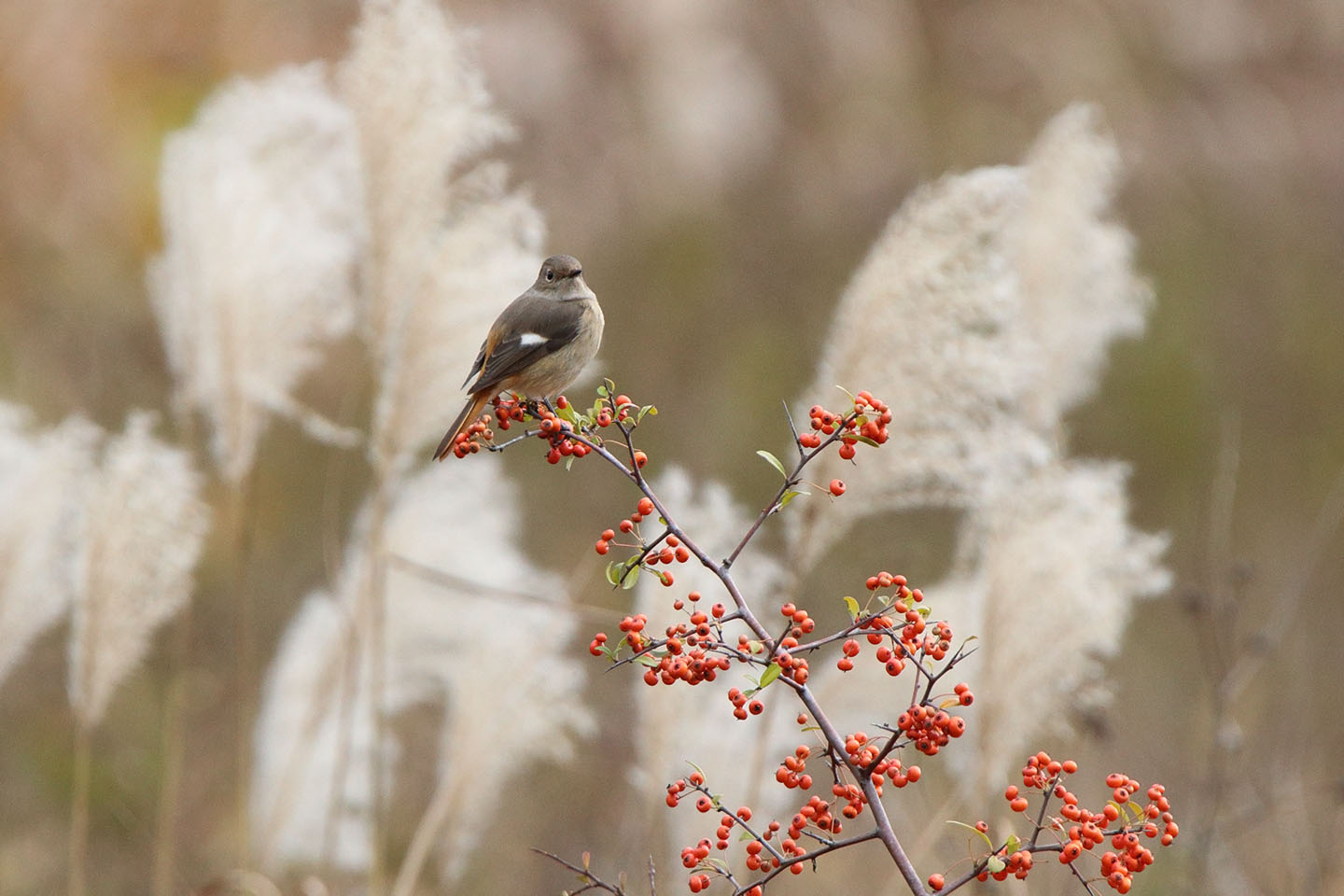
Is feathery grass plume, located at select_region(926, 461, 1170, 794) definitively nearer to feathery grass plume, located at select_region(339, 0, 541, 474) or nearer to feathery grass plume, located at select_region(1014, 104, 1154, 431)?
feathery grass plume, located at select_region(1014, 104, 1154, 431)

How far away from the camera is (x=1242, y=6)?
984cm

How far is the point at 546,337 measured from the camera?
2.22m

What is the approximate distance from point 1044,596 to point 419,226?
1.72 metres

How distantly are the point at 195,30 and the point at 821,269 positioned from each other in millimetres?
4226

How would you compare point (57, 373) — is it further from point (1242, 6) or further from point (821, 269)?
point (1242, 6)

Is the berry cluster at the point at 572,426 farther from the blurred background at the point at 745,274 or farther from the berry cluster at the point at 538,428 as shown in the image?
the blurred background at the point at 745,274

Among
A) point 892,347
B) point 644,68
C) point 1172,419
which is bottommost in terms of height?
point 892,347

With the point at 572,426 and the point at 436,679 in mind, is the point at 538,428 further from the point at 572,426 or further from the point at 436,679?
the point at 436,679

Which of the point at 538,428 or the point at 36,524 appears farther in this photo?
the point at 36,524

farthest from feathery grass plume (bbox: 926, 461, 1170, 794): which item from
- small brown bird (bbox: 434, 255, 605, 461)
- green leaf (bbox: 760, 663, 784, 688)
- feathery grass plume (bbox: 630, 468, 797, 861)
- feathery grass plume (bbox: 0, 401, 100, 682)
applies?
feathery grass plume (bbox: 0, 401, 100, 682)

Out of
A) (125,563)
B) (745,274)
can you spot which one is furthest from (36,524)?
(745,274)

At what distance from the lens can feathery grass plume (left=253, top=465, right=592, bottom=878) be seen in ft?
11.2

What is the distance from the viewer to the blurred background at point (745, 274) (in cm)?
566

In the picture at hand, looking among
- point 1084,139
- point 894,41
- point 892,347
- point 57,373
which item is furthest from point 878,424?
point 894,41
